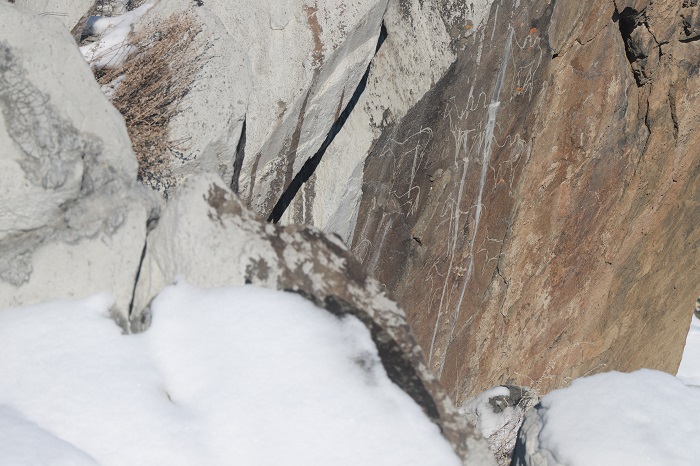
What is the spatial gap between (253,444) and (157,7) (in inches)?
84.0

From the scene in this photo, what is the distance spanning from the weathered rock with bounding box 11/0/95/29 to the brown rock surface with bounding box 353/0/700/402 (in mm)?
1590

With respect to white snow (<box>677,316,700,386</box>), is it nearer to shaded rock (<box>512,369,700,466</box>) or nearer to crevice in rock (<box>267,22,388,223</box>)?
crevice in rock (<box>267,22,388,223</box>)

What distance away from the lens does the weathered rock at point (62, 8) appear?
312 centimetres

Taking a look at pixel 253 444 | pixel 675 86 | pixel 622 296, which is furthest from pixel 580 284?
pixel 253 444

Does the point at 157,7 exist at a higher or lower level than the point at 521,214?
higher

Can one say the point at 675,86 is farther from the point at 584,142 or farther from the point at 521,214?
the point at 521,214

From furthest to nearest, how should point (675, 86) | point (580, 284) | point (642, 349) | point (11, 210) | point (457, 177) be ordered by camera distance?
1. point (642, 349)
2. point (580, 284)
3. point (675, 86)
4. point (457, 177)
5. point (11, 210)

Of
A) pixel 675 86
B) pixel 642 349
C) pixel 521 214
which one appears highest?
pixel 675 86

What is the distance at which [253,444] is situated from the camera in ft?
5.30

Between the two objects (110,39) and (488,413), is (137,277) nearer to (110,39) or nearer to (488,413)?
(110,39)

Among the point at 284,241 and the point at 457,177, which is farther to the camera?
the point at 457,177

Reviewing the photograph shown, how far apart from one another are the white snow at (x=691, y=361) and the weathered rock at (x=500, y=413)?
382 centimetres

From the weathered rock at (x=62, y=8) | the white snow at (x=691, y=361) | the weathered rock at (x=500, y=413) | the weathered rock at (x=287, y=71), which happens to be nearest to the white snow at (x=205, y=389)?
the weathered rock at (x=287, y=71)

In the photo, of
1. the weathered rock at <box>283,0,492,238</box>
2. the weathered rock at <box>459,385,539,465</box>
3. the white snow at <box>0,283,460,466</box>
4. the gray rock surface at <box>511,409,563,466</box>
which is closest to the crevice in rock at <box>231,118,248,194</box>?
the weathered rock at <box>283,0,492,238</box>
